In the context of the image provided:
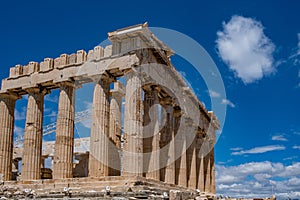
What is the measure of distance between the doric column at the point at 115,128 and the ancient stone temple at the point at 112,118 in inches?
3.1

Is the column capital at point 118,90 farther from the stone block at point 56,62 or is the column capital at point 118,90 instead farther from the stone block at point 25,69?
the stone block at point 25,69

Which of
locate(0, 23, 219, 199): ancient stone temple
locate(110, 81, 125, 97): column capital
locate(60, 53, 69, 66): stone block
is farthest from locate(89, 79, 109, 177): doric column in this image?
locate(110, 81, 125, 97): column capital

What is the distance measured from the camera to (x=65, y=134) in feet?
99.6

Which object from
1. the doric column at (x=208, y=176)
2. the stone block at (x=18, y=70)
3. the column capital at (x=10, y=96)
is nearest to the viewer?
the stone block at (x=18, y=70)

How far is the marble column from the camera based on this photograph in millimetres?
33125

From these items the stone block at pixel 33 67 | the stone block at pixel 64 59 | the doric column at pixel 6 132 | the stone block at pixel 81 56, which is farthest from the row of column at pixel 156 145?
the doric column at pixel 6 132

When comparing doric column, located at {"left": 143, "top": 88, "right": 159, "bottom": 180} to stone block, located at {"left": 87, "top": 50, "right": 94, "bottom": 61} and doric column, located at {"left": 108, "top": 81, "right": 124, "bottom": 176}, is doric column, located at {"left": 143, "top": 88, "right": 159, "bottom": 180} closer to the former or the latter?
doric column, located at {"left": 108, "top": 81, "right": 124, "bottom": 176}

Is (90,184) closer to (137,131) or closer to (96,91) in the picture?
(137,131)

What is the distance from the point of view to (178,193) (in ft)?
62.8

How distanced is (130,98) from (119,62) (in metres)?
2.87

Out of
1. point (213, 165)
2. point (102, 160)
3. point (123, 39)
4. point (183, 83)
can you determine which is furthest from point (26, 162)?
point (213, 165)

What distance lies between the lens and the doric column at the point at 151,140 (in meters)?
30.3

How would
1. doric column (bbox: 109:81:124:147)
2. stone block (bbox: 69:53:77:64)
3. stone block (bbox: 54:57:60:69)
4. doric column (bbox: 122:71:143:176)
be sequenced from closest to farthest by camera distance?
1. doric column (bbox: 122:71:143:176)
2. stone block (bbox: 69:53:77:64)
3. stone block (bbox: 54:57:60:69)
4. doric column (bbox: 109:81:124:147)

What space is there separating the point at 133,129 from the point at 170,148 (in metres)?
7.62
